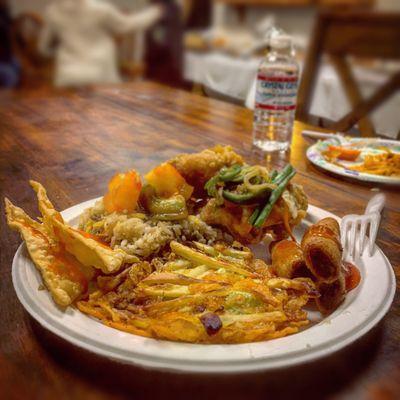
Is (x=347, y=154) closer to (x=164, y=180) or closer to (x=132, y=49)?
(x=164, y=180)

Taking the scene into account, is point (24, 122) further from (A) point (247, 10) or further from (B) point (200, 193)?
(A) point (247, 10)

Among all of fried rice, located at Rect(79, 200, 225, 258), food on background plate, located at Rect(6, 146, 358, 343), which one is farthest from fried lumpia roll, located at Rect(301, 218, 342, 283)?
fried rice, located at Rect(79, 200, 225, 258)

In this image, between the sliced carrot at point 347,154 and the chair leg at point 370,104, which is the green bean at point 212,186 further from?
the chair leg at point 370,104

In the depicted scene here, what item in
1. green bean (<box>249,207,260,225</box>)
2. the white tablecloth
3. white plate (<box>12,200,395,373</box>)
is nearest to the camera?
white plate (<box>12,200,395,373</box>)

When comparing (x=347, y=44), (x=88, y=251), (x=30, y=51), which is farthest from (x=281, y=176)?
(x=30, y=51)

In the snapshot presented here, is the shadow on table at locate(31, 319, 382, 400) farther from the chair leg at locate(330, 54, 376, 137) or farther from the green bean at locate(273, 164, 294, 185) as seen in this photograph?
the chair leg at locate(330, 54, 376, 137)

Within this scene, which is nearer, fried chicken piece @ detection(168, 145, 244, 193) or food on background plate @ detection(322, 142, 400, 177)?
fried chicken piece @ detection(168, 145, 244, 193)

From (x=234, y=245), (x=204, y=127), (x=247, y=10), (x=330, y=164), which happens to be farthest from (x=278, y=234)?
(x=247, y=10)

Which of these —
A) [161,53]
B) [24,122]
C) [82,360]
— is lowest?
[161,53]
